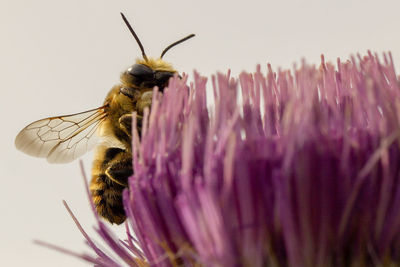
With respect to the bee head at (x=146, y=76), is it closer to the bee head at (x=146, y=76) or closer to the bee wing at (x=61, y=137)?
the bee head at (x=146, y=76)

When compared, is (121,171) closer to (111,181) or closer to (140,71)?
(111,181)

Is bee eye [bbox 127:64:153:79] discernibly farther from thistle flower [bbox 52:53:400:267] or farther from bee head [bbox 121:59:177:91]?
thistle flower [bbox 52:53:400:267]

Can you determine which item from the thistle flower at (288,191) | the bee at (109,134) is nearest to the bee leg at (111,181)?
the bee at (109,134)

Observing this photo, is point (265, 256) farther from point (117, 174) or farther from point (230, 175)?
point (117, 174)

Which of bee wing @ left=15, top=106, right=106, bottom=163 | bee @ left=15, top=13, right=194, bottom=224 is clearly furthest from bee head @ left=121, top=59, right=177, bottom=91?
bee wing @ left=15, top=106, right=106, bottom=163

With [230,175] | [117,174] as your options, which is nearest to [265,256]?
[230,175]

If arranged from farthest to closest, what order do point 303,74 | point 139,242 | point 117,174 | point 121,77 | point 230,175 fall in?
point 121,77 → point 117,174 → point 139,242 → point 303,74 → point 230,175

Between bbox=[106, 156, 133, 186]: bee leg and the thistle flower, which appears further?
bbox=[106, 156, 133, 186]: bee leg
